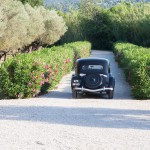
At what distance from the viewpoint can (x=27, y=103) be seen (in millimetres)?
12578

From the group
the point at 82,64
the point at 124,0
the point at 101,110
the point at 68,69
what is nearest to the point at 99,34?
the point at 124,0

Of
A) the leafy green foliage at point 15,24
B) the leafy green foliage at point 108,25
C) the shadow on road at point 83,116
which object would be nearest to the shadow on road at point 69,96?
the shadow on road at point 83,116

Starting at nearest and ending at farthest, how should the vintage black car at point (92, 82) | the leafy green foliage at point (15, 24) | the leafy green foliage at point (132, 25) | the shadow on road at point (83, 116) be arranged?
the shadow on road at point (83, 116) → the vintage black car at point (92, 82) → the leafy green foliage at point (15, 24) → the leafy green foliage at point (132, 25)

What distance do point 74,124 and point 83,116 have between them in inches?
44.5

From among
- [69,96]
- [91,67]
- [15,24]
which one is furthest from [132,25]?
[69,96]

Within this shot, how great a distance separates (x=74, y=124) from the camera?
29.8ft

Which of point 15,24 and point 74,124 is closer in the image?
point 74,124

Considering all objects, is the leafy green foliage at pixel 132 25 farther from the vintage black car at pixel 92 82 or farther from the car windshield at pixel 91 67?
the vintage black car at pixel 92 82

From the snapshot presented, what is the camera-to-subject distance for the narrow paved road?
7094mm

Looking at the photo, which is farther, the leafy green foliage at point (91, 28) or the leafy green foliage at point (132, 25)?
the leafy green foliage at point (91, 28)

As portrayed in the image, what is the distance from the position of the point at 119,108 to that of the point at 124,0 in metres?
83.4

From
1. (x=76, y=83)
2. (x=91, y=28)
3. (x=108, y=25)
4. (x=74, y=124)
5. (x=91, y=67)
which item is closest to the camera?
(x=74, y=124)

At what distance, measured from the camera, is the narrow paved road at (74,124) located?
7.09 meters

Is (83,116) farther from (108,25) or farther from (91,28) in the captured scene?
(108,25)
